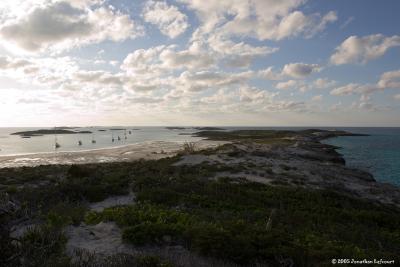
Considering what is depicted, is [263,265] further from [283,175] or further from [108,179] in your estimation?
[283,175]

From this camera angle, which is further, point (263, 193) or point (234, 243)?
point (263, 193)

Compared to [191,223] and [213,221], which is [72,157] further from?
[191,223]

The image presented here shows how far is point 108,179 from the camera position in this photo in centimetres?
2064

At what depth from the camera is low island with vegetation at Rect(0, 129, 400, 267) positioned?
7703mm

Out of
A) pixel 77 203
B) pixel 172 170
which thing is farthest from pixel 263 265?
pixel 172 170

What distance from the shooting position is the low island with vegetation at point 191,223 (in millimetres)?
7703

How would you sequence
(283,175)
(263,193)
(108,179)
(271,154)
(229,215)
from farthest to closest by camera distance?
(271,154)
(283,175)
(108,179)
(263,193)
(229,215)

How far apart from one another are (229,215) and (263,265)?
227 inches

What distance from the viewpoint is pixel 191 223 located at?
34.5ft

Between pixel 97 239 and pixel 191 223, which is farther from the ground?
pixel 191 223
